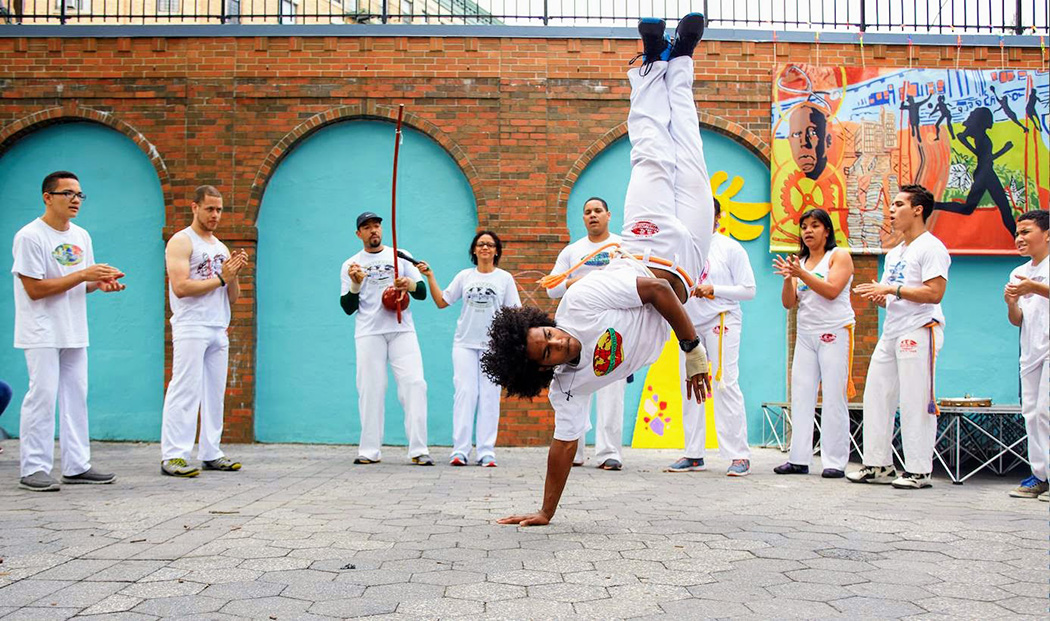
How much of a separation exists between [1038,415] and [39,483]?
643 centimetres

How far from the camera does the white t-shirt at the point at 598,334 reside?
4.38 metres

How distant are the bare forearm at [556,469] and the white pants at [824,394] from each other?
3.39m

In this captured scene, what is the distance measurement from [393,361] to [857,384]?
550 cm

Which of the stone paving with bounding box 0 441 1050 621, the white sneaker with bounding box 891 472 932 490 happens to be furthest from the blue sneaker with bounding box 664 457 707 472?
the white sneaker with bounding box 891 472 932 490

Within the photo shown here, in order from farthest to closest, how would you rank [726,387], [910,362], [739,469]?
[726,387], [739,469], [910,362]

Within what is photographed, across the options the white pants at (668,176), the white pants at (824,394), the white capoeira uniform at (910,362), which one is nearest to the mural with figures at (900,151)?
the white pants at (824,394)

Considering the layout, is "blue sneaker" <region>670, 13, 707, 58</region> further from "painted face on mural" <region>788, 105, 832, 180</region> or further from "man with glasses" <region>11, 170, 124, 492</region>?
"painted face on mural" <region>788, 105, 832, 180</region>

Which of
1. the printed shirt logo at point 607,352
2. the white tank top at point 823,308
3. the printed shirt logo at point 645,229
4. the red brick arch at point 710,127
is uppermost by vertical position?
the red brick arch at point 710,127

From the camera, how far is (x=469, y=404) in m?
8.16

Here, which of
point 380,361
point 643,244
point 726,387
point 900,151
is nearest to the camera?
point 643,244

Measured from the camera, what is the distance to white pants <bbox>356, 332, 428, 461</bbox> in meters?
8.09

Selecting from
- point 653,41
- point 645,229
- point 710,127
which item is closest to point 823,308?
point 645,229

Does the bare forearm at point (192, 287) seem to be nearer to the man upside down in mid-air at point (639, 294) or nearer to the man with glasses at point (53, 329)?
the man with glasses at point (53, 329)

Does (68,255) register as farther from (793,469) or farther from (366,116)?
(793,469)
